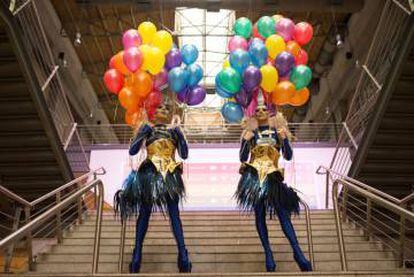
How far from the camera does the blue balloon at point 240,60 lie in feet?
19.1

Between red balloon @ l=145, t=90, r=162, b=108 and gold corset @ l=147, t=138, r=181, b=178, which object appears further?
red balloon @ l=145, t=90, r=162, b=108

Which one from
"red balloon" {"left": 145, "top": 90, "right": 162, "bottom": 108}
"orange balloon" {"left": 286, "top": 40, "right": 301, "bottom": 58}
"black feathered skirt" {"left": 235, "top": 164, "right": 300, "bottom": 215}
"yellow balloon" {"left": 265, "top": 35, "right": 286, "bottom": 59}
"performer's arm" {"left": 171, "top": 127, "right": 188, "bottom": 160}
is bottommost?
"black feathered skirt" {"left": 235, "top": 164, "right": 300, "bottom": 215}

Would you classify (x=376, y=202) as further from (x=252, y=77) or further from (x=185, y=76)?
(x=185, y=76)

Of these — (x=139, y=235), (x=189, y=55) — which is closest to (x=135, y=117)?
(x=189, y=55)

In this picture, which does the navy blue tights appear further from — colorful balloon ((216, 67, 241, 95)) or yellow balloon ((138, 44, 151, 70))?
yellow balloon ((138, 44, 151, 70))

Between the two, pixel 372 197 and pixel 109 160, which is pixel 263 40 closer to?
pixel 372 197

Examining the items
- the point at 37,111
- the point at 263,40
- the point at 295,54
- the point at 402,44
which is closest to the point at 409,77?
the point at 402,44

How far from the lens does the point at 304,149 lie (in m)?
11.6

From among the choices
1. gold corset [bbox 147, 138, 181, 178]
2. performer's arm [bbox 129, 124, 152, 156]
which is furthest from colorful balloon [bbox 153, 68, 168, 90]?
gold corset [bbox 147, 138, 181, 178]

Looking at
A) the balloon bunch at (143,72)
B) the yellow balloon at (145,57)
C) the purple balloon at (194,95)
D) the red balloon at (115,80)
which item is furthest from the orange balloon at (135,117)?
the purple balloon at (194,95)

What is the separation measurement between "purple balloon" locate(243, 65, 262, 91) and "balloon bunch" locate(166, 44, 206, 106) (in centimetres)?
67

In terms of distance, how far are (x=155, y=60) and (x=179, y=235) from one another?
2.16 metres

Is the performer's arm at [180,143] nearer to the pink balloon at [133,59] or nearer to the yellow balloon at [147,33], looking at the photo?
the pink balloon at [133,59]

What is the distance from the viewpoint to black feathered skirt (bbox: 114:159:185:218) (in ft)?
15.5
